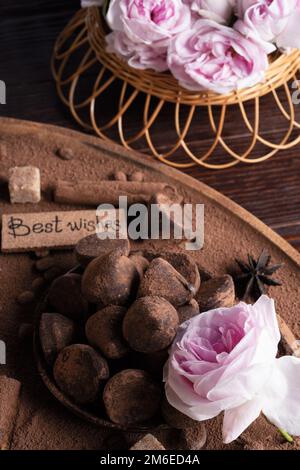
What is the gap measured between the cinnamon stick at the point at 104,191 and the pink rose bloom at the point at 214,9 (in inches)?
13.0

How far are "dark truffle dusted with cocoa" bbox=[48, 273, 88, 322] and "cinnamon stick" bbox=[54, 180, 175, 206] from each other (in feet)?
0.85

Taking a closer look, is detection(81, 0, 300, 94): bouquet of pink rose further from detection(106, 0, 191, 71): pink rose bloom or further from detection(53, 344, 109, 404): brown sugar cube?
detection(53, 344, 109, 404): brown sugar cube

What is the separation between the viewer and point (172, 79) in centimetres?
146

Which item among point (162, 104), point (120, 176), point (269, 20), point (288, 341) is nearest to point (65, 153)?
point (120, 176)

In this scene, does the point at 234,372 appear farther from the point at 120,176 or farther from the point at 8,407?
the point at 120,176

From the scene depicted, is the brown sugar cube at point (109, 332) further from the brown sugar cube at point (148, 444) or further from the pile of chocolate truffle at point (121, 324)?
the brown sugar cube at point (148, 444)

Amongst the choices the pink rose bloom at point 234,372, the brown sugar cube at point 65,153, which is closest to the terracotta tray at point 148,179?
the brown sugar cube at point 65,153

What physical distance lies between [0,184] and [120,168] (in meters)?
0.23

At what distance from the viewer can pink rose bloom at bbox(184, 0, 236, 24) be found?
4.54 ft

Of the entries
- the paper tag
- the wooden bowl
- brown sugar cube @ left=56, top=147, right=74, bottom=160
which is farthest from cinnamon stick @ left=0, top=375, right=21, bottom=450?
brown sugar cube @ left=56, top=147, right=74, bottom=160

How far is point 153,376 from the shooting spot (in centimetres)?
105

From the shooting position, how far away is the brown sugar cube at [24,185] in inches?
52.3

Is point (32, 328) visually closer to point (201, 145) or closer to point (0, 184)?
point (0, 184)

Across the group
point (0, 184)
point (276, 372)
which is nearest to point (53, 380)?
point (276, 372)
